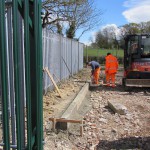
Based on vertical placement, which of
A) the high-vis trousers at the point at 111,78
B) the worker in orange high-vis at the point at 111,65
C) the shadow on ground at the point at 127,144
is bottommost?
Answer: the shadow on ground at the point at 127,144

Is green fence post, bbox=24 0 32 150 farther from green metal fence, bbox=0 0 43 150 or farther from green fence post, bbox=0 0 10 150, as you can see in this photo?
green fence post, bbox=0 0 10 150

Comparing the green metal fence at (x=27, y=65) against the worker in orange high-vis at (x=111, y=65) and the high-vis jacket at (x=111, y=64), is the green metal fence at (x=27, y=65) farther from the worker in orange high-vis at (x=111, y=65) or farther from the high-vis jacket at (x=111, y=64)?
the high-vis jacket at (x=111, y=64)

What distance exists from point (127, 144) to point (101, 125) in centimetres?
182

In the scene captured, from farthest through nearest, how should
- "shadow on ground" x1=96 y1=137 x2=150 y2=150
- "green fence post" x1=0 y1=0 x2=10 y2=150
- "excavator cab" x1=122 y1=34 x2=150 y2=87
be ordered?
"excavator cab" x1=122 y1=34 x2=150 y2=87, "shadow on ground" x1=96 y1=137 x2=150 y2=150, "green fence post" x1=0 y1=0 x2=10 y2=150

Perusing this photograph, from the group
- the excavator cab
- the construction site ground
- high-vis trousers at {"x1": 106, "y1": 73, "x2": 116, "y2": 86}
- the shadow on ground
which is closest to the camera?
the shadow on ground

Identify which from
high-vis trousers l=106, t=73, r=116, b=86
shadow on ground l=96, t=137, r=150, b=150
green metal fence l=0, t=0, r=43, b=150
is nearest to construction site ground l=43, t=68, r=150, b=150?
shadow on ground l=96, t=137, r=150, b=150

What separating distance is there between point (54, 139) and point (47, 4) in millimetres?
13613

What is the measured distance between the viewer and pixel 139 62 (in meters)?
13.6

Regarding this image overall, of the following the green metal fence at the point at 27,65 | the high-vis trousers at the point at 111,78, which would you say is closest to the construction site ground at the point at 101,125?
the green metal fence at the point at 27,65

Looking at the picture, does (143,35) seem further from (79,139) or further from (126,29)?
(126,29)

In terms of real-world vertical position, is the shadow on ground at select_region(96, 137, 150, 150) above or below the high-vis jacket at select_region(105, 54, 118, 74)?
below

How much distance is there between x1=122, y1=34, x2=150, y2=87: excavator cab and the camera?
44.5ft

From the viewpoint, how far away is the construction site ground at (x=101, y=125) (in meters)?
6.17

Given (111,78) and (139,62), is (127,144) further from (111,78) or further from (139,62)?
(111,78)
